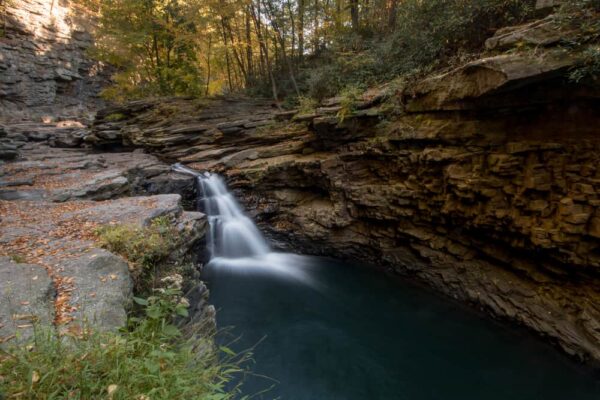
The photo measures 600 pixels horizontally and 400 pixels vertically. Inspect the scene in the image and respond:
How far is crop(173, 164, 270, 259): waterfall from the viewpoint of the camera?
9.93 metres

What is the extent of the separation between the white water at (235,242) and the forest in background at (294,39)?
18.1 ft

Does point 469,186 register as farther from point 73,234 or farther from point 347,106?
point 73,234

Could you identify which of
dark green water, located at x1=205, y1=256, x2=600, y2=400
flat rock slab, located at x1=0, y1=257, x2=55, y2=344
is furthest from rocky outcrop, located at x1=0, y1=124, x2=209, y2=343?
dark green water, located at x1=205, y1=256, x2=600, y2=400

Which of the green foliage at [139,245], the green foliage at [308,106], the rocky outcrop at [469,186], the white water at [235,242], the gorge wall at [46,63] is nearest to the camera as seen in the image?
the green foliage at [139,245]

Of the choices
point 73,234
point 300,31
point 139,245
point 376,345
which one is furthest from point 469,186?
point 300,31

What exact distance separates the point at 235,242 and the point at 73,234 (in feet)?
17.6

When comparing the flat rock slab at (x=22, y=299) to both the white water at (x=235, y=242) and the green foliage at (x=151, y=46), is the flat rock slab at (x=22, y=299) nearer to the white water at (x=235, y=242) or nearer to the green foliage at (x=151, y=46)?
the white water at (x=235, y=242)

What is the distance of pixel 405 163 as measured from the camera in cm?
804

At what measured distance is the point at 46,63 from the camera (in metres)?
21.3

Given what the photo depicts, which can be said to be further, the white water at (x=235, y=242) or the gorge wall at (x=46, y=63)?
the gorge wall at (x=46, y=63)

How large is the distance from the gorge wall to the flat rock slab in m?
21.8

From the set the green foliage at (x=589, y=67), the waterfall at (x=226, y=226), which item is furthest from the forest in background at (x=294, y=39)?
the waterfall at (x=226, y=226)

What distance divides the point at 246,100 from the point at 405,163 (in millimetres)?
10980

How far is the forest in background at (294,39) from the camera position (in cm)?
853
